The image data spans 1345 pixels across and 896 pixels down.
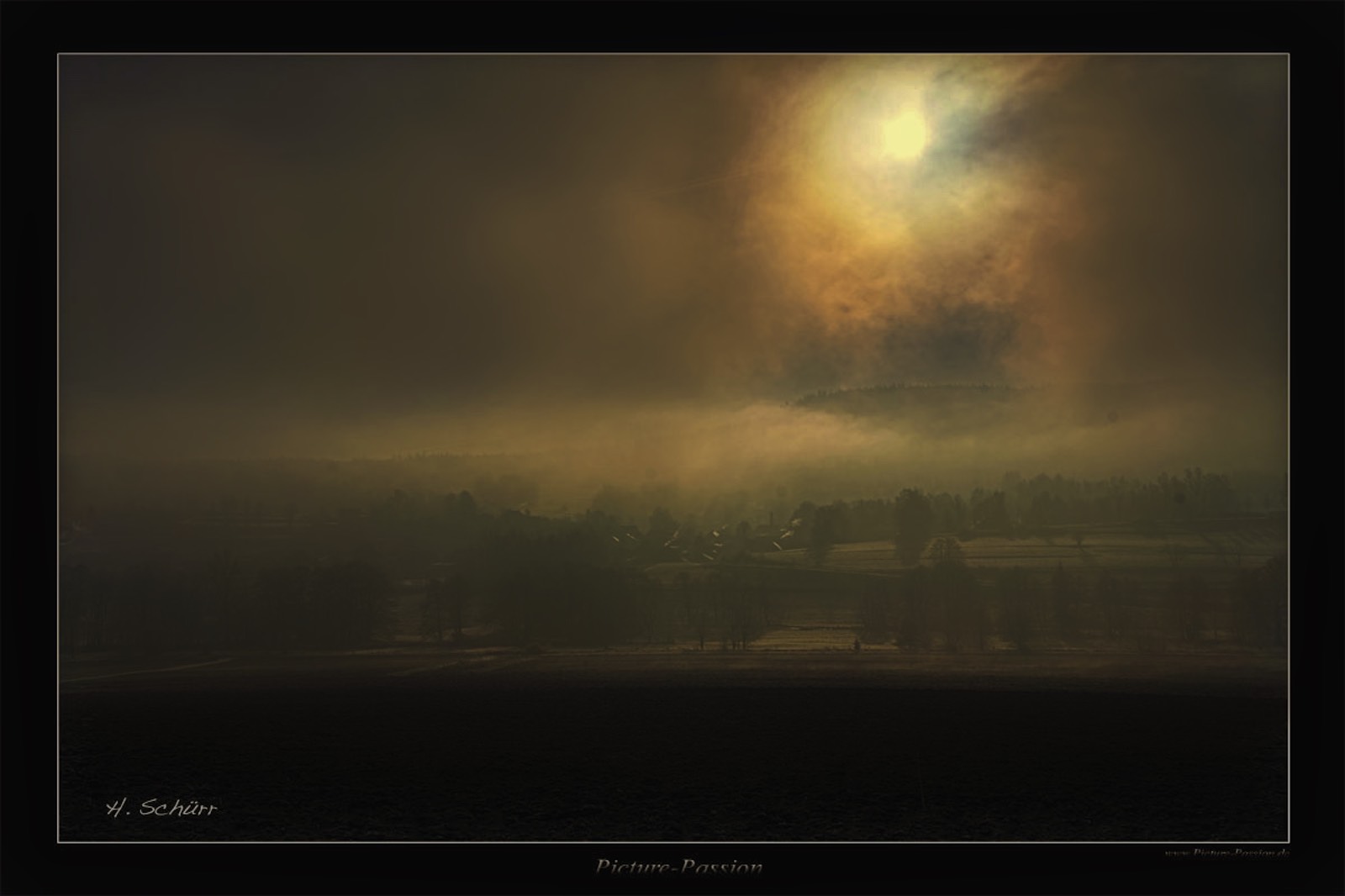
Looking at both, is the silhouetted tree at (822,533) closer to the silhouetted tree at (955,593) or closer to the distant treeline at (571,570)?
the distant treeline at (571,570)

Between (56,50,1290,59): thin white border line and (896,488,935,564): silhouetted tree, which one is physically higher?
(56,50,1290,59): thin white border line

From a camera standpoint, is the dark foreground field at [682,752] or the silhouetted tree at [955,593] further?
the silhouetted tree at [955,593]

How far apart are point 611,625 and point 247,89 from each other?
2295 millimetres

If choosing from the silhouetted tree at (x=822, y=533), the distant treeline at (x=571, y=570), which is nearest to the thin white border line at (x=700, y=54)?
the distant treeline at (x=571, y=570)

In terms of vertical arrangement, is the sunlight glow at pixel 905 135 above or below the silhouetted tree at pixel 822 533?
above
